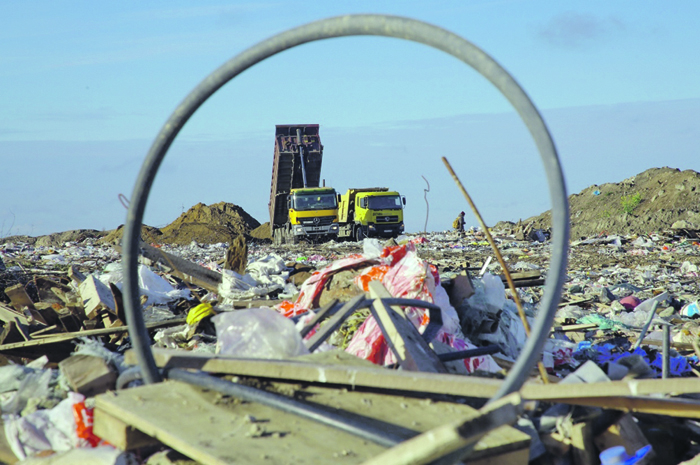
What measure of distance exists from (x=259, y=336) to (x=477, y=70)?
1759 millimetres

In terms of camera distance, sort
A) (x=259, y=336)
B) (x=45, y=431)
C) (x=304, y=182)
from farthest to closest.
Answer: (x=304, y=182) → (x=259, y=336) → (x=45, y=431)

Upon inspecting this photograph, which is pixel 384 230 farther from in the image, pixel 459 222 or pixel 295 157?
pixel 459 222

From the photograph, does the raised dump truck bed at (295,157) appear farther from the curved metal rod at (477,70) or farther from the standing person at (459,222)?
the curved metal rod at (477,70)

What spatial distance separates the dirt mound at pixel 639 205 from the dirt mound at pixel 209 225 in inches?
→ 681

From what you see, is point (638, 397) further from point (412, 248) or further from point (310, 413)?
point (412, 248)

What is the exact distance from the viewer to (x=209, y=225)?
116 feet

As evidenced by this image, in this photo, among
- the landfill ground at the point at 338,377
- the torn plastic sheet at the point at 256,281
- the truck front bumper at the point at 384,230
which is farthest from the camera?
the truck front bumper at the point at 384,230

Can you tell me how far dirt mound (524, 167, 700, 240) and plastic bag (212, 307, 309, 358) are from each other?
2369 centimetres

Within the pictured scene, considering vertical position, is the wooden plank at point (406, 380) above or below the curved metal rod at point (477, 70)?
below

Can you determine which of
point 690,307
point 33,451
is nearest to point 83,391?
point 33,451

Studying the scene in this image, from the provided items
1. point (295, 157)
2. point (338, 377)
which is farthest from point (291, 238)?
point (338, 377)

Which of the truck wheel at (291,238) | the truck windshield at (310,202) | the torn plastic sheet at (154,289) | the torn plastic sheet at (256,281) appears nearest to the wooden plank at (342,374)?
the torn plastic sheet at (256,281)

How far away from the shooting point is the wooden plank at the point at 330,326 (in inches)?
130

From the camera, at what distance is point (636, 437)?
108 inches
